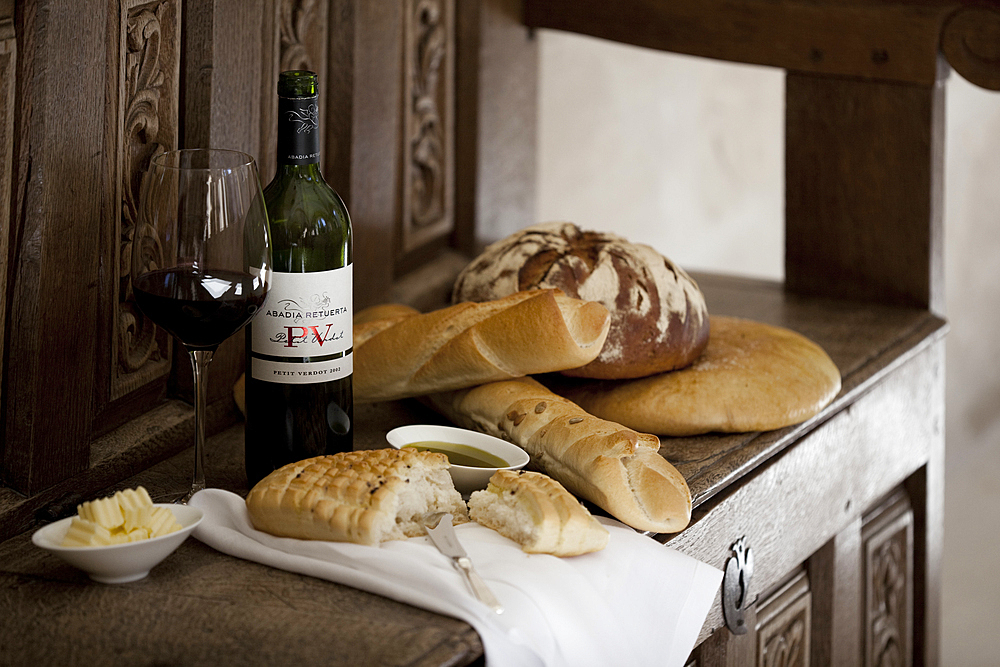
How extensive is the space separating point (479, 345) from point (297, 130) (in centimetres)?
33

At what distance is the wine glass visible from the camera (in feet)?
3.10

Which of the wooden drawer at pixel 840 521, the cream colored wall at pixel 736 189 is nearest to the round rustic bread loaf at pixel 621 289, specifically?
the wooden drawer at pixel 840 521

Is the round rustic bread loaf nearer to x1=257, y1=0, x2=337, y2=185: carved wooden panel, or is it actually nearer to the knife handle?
x1=257, y1=0, x2=337, y2=185: carved wooden panel

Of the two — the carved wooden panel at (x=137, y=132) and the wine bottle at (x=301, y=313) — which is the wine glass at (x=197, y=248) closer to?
the wine bottle at (x=301, y=313)

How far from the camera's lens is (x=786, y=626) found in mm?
1484

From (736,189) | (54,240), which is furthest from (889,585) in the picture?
(736,189)

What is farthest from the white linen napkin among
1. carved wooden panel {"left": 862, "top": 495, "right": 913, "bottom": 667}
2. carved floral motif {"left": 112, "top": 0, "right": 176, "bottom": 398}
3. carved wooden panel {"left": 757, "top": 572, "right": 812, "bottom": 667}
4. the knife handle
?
carved wooden panel {"left": 862, "top": 495, "right": 913, "bottom": 667}

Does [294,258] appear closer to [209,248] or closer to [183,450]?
[209,248]

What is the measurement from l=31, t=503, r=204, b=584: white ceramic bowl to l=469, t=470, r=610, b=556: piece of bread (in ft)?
0.86

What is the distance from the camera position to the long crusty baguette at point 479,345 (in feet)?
3.84

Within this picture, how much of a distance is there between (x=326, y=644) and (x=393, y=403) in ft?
1.98

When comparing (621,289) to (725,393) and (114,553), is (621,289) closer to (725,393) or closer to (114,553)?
(725,393)

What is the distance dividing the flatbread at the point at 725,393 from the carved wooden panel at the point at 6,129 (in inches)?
26.0

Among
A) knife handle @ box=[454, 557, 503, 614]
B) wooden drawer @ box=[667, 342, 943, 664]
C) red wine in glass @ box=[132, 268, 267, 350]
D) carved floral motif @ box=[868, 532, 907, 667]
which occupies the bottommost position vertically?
carved floral motif @ box=[868, 532, 907, 667]
